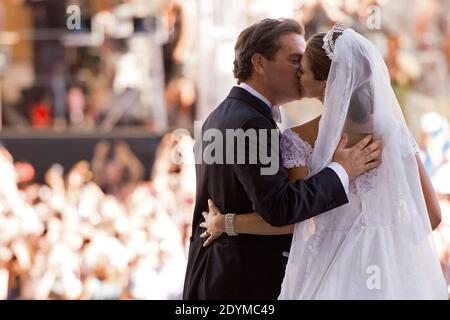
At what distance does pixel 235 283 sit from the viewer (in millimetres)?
3088

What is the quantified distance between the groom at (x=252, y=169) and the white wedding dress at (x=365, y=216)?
5cm

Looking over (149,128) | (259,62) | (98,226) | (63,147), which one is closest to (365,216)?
(259,62)

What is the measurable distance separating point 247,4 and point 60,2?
1.51 meters

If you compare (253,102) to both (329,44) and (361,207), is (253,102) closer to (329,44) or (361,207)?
(329,44)

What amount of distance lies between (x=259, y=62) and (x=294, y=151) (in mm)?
311

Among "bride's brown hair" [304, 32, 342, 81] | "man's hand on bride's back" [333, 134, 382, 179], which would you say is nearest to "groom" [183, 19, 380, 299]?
"man's hand on bride's back" [333, 134, 382, 179]

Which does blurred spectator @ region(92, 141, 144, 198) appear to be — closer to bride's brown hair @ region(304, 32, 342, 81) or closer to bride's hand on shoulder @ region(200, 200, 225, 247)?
bride's hand on shoulder @ region(200, 200, 225, 247)

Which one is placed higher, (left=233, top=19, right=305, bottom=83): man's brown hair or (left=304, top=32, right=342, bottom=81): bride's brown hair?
(left=233, top=19, right=305, bottom=83): man's brown hair

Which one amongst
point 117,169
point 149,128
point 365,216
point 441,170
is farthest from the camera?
point 149,128

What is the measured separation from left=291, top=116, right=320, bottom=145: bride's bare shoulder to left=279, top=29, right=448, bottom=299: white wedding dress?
0.04m

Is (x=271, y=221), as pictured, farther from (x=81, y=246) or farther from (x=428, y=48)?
(x=428, y=48)

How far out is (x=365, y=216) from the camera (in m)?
2.91

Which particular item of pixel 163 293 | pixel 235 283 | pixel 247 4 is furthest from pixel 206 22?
pixel 235 283

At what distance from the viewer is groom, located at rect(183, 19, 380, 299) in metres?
2.91
